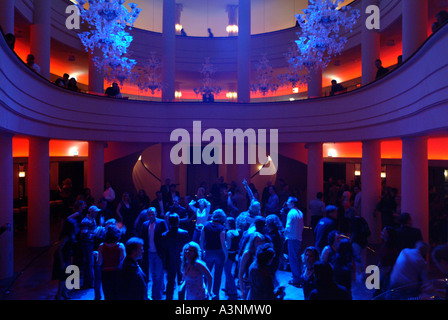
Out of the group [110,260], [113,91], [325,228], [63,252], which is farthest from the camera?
[113,91]

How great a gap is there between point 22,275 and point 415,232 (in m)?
7.61

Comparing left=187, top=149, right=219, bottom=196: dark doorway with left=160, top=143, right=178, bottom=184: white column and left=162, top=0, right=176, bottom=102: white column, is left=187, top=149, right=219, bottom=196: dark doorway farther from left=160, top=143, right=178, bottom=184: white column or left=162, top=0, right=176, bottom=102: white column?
left=162, top=0, right=176, bottom=102: white column

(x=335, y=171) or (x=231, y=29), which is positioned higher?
(x=231, y=29)

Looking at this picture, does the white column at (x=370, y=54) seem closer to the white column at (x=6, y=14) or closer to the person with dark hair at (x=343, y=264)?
the person with dark hair at (x=343, y=264)

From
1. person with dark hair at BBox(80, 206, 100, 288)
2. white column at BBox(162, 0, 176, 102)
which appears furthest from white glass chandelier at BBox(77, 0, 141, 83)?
white column at BBox(162, 0, 176, 102)

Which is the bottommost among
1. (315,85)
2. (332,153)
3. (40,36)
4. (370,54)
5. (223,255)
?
(223,255)

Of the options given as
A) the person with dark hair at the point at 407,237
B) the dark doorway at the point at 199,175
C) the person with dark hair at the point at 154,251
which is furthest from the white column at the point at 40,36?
the person with dark hair at the point at 407,237

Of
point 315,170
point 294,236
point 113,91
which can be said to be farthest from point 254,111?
point 294,236

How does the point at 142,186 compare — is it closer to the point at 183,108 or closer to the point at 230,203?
the point at 183,108

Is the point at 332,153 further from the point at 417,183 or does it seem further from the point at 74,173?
the point at 74,173

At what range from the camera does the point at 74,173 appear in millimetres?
15547

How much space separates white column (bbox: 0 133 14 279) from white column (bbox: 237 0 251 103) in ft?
26.6

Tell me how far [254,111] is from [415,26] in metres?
6.03

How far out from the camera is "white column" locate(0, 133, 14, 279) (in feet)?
22.6
